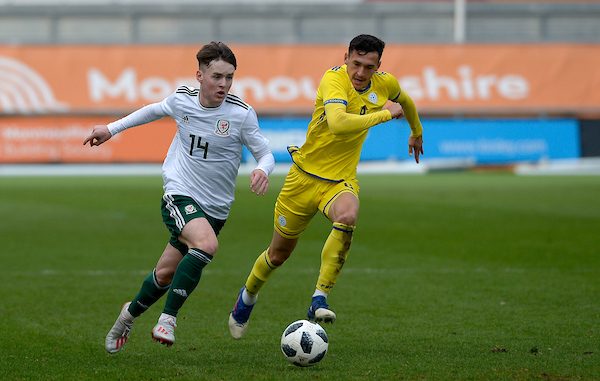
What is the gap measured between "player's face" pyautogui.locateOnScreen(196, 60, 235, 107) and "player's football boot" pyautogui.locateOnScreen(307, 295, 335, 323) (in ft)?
5.45

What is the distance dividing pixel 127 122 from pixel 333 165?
187 centimetres

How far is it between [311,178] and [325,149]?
0.26m

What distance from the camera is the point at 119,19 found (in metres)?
46.2

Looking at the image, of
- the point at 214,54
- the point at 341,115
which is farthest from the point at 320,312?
the point at 214,54

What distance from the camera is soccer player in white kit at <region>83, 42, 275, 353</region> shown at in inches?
307

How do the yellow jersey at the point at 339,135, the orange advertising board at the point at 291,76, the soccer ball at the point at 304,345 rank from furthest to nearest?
the orange advertising board at the point at 291,76, the yellow jersey at the point at 339,135, the soccer ball at the point at 304,345

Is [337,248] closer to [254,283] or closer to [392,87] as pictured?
[254,283]

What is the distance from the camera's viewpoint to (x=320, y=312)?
8203 mm

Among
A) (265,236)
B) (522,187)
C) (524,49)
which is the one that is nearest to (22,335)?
(265,236)

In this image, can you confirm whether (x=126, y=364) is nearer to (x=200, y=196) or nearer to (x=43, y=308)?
(x=200, y=196)

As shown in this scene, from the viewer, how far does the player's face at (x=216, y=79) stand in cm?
776

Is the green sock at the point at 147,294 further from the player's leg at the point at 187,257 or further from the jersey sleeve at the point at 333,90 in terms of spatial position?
the jersey sleeve at the point at 333,90

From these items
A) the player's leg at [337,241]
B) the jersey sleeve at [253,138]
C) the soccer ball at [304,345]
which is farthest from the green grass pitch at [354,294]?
the jersey sleeve at [253,138]

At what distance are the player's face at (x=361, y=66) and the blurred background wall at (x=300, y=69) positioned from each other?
1003 inches
